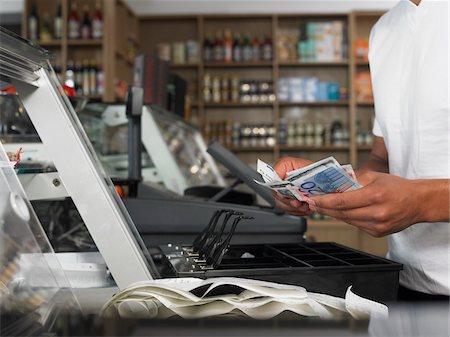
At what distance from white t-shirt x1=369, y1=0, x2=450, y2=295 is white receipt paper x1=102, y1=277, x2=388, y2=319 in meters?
0.56

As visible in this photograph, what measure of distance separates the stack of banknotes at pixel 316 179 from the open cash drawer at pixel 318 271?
0.41 feet

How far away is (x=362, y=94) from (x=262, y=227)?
454 centimetres

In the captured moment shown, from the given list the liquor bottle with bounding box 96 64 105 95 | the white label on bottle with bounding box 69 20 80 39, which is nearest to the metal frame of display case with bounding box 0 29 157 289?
the liquor bottle with bounding box 96 64 105 95

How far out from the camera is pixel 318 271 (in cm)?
91

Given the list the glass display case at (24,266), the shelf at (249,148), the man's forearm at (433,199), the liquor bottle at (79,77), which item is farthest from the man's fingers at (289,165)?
the shelf at (249,148)

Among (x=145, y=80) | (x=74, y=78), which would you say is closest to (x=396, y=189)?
(x=145, y=80)

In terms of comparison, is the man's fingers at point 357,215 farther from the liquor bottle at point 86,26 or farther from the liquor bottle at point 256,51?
the liquor bottle at point 256,51

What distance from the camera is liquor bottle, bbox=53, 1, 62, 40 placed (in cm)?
495

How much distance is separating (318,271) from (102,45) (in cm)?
439

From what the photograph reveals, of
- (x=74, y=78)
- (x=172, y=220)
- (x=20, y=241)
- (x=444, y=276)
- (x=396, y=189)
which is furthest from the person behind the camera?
(x=74, y=78)

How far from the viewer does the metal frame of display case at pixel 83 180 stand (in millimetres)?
1014

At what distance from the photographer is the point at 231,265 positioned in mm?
976

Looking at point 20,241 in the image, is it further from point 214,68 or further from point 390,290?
point 214,68

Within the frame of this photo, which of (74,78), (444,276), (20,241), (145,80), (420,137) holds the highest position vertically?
(74,78)
